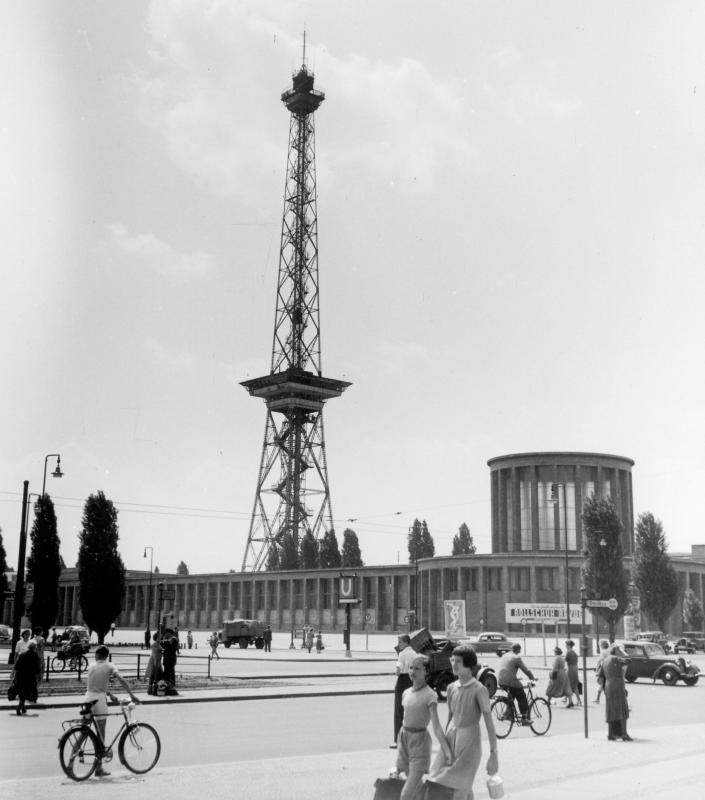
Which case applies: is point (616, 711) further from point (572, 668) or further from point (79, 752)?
point (79, 752)

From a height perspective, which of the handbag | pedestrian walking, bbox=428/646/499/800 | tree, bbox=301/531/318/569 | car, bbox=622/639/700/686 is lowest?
car, bbox=622/639/700/686

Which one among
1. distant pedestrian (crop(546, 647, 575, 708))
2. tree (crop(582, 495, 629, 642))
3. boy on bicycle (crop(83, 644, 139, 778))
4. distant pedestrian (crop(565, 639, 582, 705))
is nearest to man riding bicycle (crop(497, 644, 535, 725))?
distant pedestrian (crop(546, 647, 575, 708))

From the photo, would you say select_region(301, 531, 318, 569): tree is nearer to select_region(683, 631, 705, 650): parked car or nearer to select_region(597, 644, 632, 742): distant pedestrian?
select_region(683, 631, 705, 650): parked car

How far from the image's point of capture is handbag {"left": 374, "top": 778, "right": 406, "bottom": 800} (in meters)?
7.68

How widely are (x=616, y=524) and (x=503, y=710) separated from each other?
55.3 meters

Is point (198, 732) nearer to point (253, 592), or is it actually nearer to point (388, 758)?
point (388, 758)

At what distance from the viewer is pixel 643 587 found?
7188 cm

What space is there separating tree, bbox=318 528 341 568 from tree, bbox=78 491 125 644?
44799 millimetres

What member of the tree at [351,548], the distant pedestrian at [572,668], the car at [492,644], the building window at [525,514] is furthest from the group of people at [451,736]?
the tree at [351,548]

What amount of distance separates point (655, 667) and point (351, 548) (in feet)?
281

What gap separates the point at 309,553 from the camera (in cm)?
10831

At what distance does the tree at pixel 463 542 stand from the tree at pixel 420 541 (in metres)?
3.41

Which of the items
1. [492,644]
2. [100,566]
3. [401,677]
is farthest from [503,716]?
[100,566]

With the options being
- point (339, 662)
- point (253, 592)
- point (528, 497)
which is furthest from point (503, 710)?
point (253, 592)
